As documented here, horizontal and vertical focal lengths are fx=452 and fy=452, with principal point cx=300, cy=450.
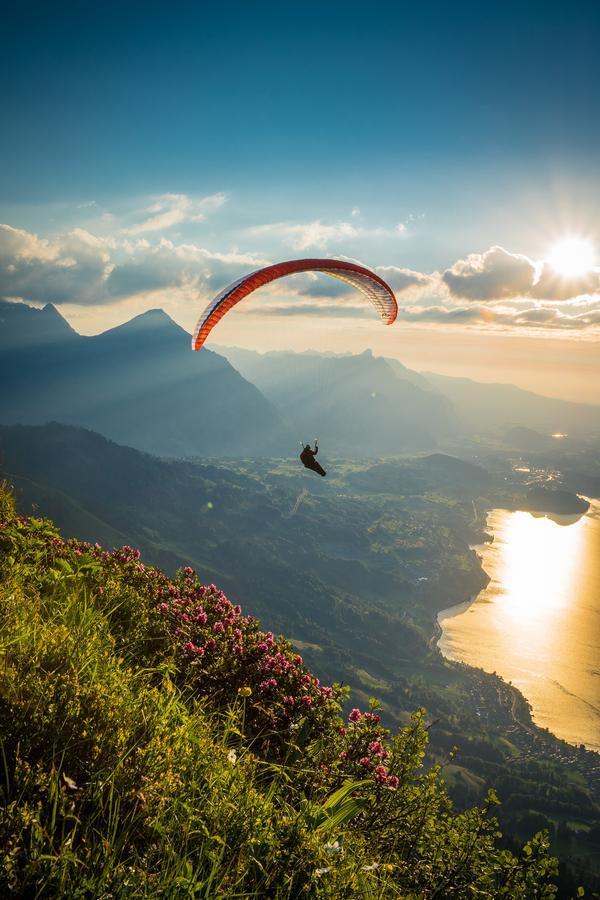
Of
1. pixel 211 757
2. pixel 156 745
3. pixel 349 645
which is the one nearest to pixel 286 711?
pixel 211 757

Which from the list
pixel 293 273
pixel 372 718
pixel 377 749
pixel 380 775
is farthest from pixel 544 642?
pixel 380 775

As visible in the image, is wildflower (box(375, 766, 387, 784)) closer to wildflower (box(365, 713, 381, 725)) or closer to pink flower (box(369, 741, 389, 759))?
pink flower (box(369, 741, 389, 759))

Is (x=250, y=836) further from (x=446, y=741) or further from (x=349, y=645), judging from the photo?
(x=349, y=645)

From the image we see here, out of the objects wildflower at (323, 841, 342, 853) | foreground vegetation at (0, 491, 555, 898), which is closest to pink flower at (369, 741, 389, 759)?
foreground vegetation at (0, 491, 555, 898)

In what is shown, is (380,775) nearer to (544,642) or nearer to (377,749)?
(377,749)

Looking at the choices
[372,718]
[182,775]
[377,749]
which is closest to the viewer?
[182,775]
